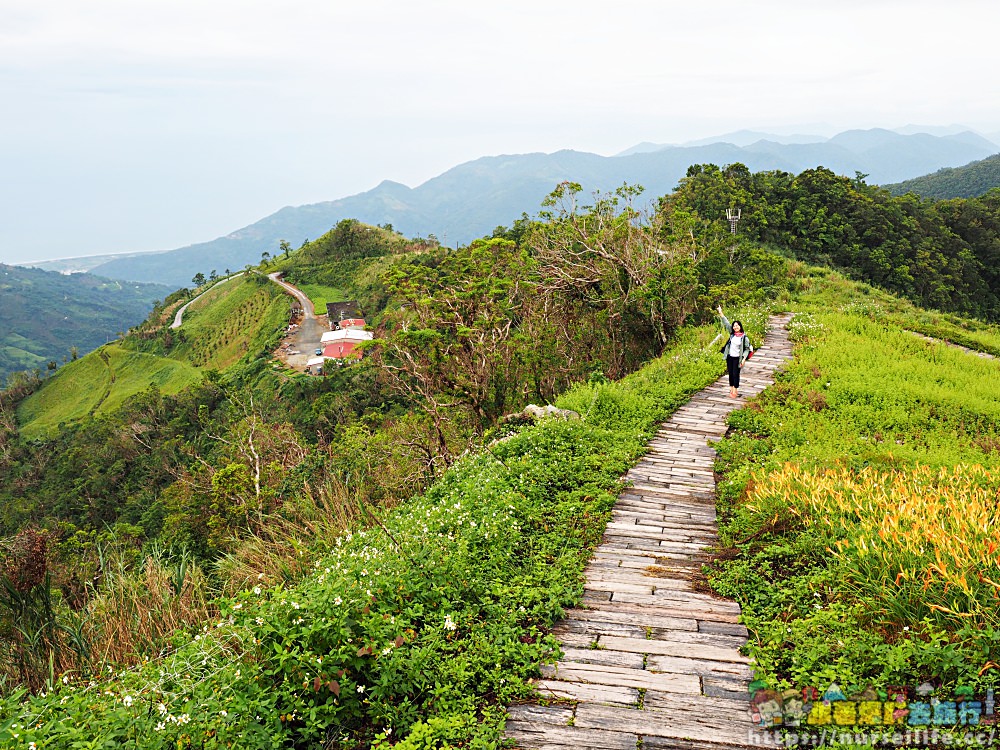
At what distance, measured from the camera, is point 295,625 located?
12.1ft

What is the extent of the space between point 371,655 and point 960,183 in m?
134

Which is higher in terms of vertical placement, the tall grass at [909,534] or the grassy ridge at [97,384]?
the tall grass at [909,534]

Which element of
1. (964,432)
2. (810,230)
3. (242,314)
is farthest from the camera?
(242,314)

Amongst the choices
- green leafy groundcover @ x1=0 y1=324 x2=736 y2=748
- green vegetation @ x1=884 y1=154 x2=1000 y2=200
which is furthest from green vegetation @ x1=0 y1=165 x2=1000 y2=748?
green vegetation @ x1=884 y1=154 x2=1000 y2=200

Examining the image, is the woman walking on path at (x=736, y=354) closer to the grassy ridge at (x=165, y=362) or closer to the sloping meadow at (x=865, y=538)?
the sloping meadow at (x=865, y=538)

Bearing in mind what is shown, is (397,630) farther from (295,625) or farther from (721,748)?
(721,748)

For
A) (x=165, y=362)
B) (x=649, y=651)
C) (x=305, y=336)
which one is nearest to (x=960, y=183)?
(x=305, y=336)

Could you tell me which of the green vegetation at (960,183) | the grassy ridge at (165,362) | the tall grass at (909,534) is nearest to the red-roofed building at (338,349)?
the grassy ridge at (165,362)

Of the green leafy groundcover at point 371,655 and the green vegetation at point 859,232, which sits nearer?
the green leafy groundcover at point 371,655

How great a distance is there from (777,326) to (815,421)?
8596 millimetres

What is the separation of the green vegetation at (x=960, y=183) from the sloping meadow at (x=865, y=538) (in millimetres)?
106765

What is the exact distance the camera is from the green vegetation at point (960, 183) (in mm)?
97688

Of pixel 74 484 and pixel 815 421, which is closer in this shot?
pixel 815 421

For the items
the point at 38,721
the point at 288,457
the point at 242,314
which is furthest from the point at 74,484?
the point at 38,721
